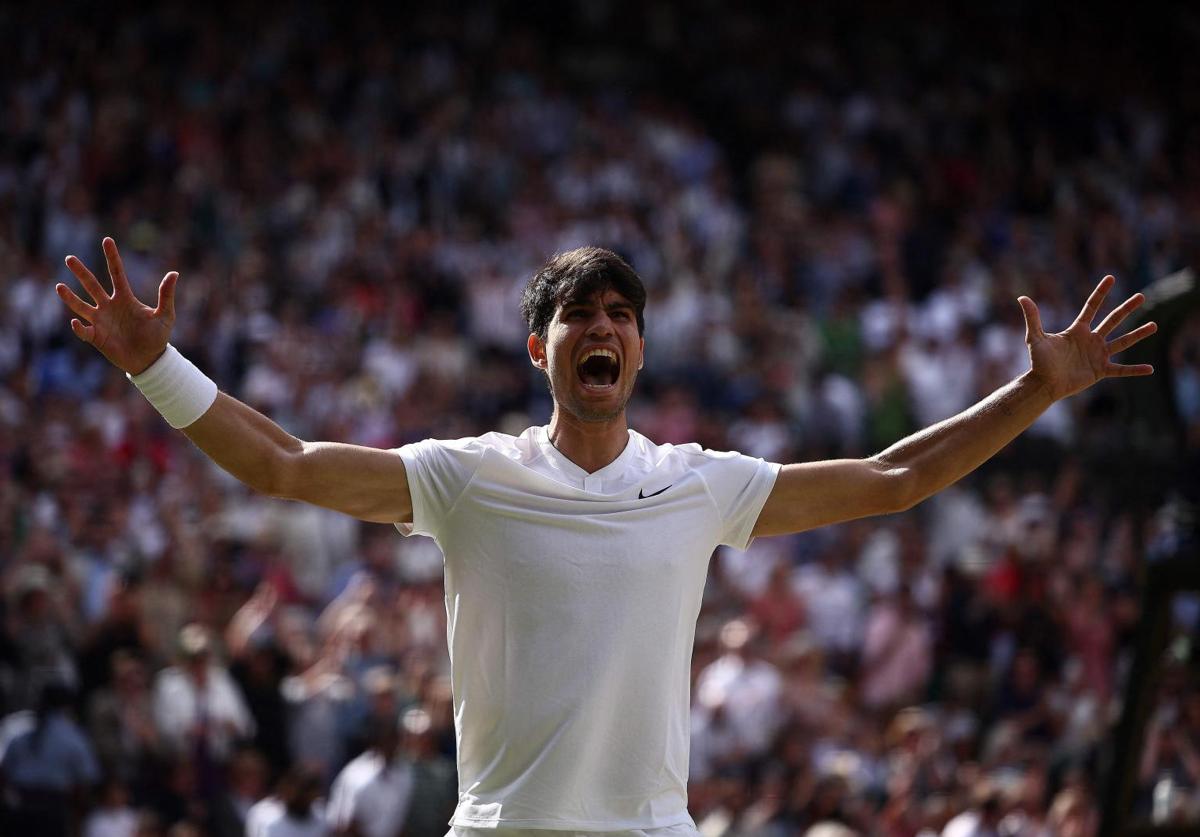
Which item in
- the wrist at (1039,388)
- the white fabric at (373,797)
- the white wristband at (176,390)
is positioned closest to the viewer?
the white wristband at (176,390)

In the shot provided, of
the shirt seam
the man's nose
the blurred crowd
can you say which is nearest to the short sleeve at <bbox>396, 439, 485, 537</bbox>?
the shirt seam

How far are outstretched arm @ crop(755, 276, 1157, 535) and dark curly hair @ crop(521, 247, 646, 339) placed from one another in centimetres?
51

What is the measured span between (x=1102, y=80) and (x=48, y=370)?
1274cm

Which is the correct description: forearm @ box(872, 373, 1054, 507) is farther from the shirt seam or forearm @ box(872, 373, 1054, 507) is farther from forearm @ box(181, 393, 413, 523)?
forearm @ box(181, 393, 413, 523)

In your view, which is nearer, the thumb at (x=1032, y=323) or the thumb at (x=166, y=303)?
the thumb at (x=166, y=303)

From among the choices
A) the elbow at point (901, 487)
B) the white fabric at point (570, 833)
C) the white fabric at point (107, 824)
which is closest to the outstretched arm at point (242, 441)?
the white fabric at point (570, 833)

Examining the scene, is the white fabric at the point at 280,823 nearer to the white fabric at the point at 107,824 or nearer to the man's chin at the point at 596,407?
the white fabric at the point at 107,824

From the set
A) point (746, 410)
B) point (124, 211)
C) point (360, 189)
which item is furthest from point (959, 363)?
point (124, 211)

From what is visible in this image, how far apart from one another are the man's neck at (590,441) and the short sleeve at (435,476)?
206 millimetres

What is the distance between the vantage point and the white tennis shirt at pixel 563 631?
371cm

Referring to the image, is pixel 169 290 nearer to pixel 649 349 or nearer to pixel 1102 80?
pixel 649 349

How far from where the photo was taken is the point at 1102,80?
66.9ft

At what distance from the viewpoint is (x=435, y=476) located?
3826mm

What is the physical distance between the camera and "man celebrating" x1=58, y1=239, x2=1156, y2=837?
3.69 metres
